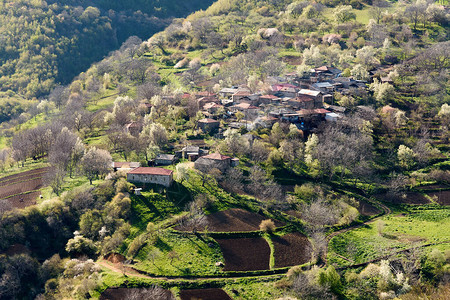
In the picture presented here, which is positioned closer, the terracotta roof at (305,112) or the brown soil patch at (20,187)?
the brown soil patch at (20,187)

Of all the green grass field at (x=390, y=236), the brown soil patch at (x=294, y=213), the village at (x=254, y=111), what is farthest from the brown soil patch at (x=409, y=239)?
the village at (x=254, y=111)

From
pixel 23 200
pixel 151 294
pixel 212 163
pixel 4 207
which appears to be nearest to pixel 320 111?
pixel 212 163

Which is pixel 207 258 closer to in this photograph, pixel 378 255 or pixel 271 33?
pixel 378 255

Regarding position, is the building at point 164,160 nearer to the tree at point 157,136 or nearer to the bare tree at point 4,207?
the tree at point 157,136

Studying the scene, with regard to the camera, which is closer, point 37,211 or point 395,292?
point 395,292

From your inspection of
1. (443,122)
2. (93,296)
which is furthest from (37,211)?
(443,122)

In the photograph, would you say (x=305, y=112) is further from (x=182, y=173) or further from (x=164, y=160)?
(x=182, y=173)

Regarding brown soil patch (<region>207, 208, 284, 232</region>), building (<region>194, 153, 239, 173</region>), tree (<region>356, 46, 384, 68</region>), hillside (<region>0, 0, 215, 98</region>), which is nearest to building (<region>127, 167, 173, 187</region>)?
building (<region>194, 153, 239, 173</region>)
